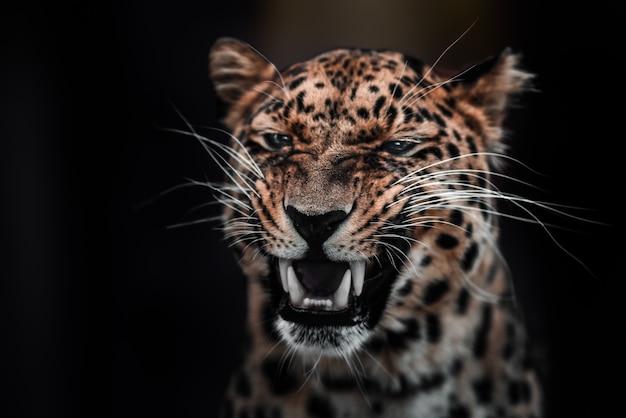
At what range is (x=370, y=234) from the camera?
1137 millimetres

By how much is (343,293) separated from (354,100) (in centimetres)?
34

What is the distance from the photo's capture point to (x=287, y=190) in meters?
1.16

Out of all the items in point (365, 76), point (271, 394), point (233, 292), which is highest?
point (365, 76)

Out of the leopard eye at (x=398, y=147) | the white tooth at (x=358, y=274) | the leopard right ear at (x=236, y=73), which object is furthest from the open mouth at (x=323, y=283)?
the leopard right ear at (x=236, y=73)

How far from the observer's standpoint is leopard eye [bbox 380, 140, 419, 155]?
121 centimetres

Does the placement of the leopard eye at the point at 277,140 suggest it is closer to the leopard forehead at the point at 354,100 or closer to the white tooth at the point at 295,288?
the leopard forehead at the point at 354,100

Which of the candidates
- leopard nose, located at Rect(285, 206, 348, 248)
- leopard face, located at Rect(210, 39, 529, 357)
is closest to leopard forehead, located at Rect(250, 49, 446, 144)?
leopard face, located at Rect(210, 39, 529, 357)

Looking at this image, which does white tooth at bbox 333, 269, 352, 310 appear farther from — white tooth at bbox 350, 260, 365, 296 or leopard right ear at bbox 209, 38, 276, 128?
leopard right ear at bbox 209, 38, 276, 128

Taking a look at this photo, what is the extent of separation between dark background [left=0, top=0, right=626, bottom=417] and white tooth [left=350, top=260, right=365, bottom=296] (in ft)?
1.01

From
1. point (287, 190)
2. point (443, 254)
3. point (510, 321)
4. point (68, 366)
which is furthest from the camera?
point (68, 366)

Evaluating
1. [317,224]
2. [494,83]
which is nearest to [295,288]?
[317,224]

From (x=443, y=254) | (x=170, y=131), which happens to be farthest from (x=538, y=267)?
(x=170, y=131)

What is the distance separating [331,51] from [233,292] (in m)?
0.52

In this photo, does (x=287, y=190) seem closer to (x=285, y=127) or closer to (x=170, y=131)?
(x=285, y=127)
